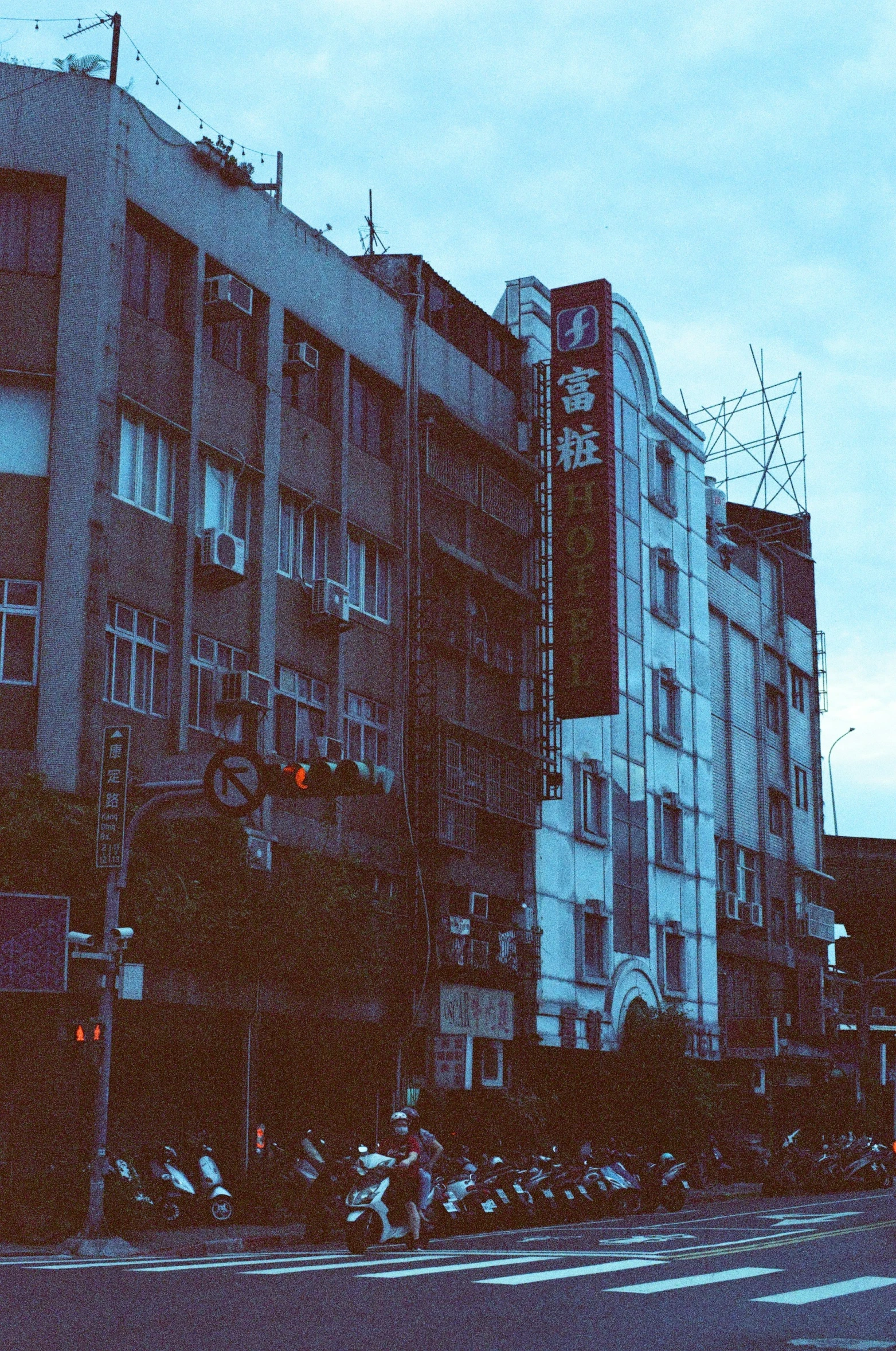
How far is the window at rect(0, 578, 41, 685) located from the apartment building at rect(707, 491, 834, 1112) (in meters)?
27.2

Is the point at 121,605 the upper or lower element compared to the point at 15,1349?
upper

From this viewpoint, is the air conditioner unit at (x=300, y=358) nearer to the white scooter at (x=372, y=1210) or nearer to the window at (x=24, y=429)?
the window at (x=24, y=429)

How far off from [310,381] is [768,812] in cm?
2576

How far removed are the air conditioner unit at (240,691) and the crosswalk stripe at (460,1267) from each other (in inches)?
485

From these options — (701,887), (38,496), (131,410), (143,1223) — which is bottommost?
(143,1223)

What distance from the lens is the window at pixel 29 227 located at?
2753 centimetres

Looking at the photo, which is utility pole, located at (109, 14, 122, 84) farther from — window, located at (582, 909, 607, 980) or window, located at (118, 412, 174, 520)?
window, located at (582, 909, 607, 980)

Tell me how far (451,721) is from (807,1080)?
933 inches

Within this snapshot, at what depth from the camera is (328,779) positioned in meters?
14.7

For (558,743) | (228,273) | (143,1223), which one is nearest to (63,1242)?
(143,1223)

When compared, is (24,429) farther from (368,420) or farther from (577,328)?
(577,328)

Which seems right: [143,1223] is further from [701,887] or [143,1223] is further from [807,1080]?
[807,1080]

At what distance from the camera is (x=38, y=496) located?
87.6ft

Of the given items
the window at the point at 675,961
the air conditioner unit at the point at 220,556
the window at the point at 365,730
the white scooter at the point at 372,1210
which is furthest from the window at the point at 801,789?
the white scooter at the point at 372,1210
